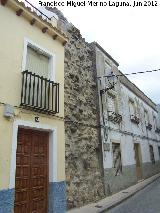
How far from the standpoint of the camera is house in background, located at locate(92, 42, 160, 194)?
10.6m

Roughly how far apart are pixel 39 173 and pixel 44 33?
4485 mm

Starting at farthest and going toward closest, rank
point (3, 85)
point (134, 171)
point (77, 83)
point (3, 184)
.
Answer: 1. point (134, 171)
2. point (77, 83)
3. point (3, 85)
4. point (3, 184)

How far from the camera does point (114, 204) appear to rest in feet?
26.8

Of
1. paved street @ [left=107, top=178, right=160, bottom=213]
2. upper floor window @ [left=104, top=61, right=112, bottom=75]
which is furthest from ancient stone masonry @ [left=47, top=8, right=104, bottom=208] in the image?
upper floor window @ [left=104, top=61, right=112, bottom=75]

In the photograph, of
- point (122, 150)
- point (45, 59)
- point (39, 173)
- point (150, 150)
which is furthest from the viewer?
point (150, 150)

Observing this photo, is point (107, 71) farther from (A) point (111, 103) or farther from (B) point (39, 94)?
(B) point (39, 94)

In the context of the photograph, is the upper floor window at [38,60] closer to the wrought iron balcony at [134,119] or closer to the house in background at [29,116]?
the house in background at [29,116]

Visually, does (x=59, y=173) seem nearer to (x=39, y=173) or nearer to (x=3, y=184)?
(x=39, y=173)

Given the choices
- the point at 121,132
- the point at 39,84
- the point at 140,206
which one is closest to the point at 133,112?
the point at 121,132

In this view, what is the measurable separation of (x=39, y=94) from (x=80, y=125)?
2.52 m

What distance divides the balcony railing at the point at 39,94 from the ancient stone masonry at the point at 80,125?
3.25 feet

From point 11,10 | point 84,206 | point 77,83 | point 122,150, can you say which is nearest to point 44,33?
point 11,10

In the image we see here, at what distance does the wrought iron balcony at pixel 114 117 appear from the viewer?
11524 millimetres

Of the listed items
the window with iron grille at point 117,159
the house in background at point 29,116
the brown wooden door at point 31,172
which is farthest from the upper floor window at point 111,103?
the brown wooden door at point 31,172
